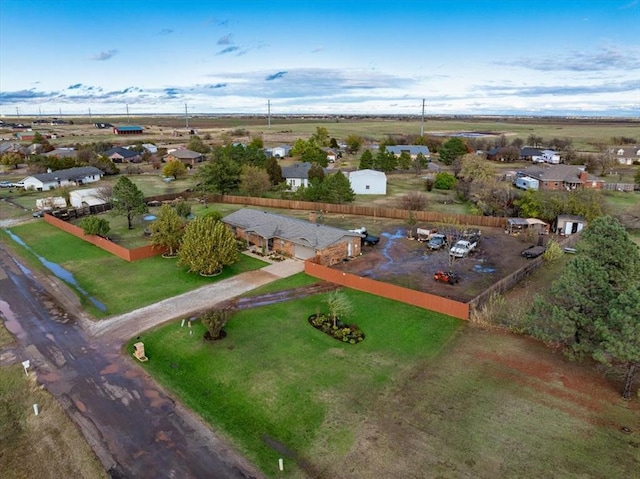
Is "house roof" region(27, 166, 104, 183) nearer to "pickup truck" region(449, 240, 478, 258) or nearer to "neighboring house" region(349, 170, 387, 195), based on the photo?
"neighboring house" region(349, 170, 387, 195)

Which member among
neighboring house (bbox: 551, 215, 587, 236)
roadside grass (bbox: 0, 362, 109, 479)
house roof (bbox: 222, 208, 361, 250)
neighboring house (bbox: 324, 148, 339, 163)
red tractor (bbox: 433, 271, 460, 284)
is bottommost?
roadside grass (bbox: 0, 362, 109, 479)

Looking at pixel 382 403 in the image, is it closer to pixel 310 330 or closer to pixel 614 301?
pixel 310 330

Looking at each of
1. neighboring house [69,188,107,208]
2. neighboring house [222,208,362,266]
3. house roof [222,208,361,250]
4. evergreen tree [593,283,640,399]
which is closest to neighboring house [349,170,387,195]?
house roof [222,208,361,250]

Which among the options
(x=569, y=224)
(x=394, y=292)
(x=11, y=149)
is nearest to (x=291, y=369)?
(x=394, y=292)

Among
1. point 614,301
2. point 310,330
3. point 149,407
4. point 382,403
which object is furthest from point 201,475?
point 614,301

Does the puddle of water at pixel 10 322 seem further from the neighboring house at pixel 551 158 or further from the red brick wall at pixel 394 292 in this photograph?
the neighboring house at pixel 551 158

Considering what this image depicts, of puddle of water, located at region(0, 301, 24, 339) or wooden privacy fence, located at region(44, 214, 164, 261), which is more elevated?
wooden privacy fence, located at region(44, 214, 164, 261)
